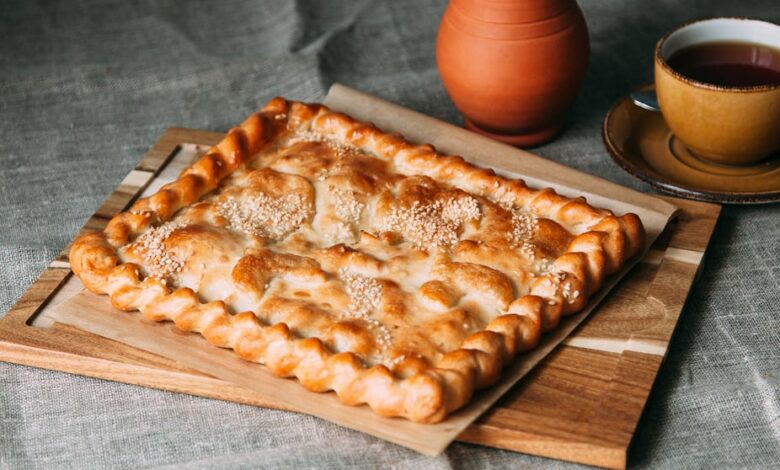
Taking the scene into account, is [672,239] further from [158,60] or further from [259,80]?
[158,60]

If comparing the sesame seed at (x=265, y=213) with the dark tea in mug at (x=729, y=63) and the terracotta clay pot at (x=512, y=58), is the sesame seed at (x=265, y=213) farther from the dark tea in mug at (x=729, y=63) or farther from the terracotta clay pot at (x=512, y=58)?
the dark tea in mug at (x=729, y=63)

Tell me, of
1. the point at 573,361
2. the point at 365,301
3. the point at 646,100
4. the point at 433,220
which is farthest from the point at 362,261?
the point at 646,100

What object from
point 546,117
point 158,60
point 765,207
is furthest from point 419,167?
point 158,60

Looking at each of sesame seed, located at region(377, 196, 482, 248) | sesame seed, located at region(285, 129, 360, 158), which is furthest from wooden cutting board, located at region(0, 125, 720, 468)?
sesame seed, located at region(285, 129, 360, 158)

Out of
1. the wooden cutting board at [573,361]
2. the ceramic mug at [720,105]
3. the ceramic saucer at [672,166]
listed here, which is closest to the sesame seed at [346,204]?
the wooden cutting board at [573,361]

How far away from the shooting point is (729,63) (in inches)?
98.8

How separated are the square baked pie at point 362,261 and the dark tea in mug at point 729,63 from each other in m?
0.57

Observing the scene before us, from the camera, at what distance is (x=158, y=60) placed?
342 centimetres

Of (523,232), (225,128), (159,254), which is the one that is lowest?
(225,128)

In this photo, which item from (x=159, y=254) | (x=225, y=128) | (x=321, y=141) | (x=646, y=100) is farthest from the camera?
(x=225, y=128)

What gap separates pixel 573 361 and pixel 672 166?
825 millimetres

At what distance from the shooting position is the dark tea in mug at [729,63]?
8.10ft

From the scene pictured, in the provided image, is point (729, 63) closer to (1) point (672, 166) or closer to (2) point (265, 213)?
(1) point (672, 166)

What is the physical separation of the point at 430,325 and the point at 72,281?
90 centimetres
